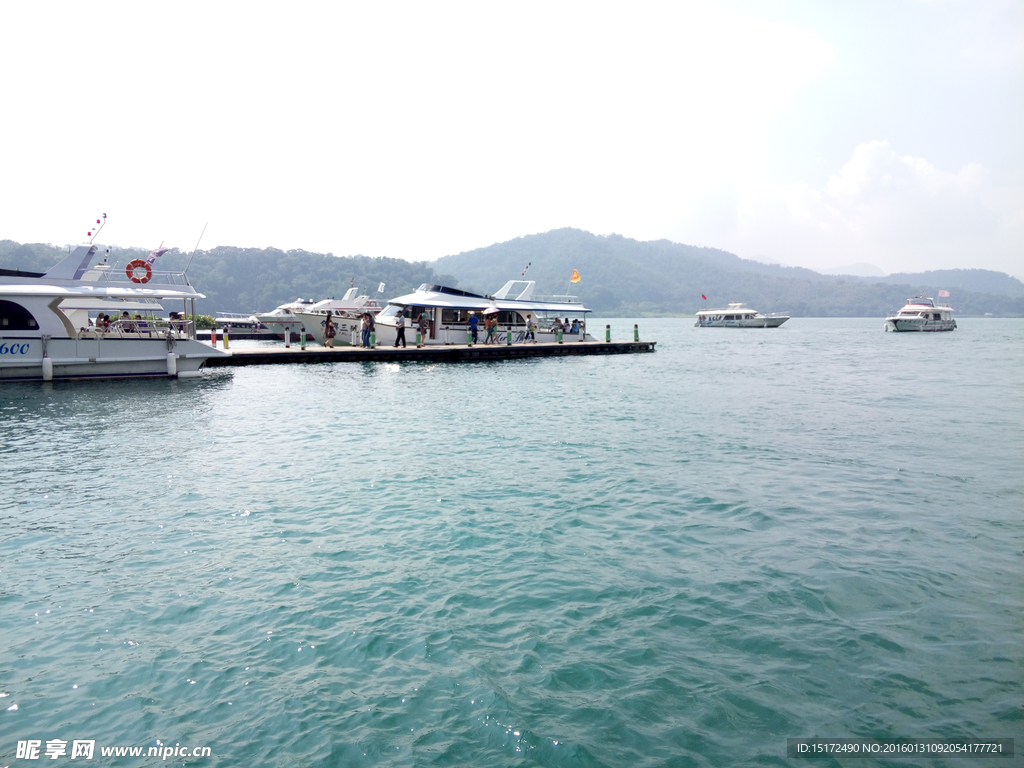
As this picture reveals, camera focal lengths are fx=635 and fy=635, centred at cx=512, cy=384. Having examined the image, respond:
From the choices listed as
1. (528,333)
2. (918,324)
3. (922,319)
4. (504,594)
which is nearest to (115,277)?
(528,333)

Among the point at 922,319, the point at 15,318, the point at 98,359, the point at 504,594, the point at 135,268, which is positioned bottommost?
the point at 504,594

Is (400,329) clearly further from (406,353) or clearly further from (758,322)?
(758,322)

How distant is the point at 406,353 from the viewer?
3659 cm

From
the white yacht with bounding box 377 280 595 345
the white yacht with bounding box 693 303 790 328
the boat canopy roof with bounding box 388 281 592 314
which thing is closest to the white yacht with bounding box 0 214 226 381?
the white yacht with bounding box 377 280 595 345

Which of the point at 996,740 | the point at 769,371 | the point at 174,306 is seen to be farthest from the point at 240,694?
the point at 174,306

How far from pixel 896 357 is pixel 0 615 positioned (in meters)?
56.3

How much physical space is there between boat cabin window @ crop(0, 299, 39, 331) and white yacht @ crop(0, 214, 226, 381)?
0.08 ft

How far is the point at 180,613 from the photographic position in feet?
24.0

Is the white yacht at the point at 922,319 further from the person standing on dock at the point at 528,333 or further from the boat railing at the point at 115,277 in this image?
the boat railing at the point at 115,277

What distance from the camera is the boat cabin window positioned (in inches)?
976

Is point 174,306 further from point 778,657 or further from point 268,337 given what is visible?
point 778,657

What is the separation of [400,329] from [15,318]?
63.1 feet

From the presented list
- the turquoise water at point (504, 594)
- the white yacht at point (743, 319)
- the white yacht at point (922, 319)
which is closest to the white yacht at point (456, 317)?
the turquoise water at point (504, 594)

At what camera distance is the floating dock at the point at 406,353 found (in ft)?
110
